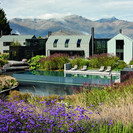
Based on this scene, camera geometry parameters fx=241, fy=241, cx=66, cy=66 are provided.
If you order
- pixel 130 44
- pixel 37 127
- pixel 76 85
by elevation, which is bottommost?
pixel 76 85

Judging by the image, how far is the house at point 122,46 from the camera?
137 feet

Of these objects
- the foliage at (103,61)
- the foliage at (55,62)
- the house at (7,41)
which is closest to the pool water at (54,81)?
the foliage at (55,62)

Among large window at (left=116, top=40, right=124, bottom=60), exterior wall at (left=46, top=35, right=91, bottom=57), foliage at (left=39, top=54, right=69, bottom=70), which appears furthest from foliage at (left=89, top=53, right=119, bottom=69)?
exterior wall at (left=46, top=35, right=91, bottom=57)

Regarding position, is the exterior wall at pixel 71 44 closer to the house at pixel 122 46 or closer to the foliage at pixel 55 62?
the house at pixel 122 46

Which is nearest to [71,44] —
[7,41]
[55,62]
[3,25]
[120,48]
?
[120,48]

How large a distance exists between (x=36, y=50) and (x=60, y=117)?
142ft

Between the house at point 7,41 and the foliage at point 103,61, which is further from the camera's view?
the house at point 7,41

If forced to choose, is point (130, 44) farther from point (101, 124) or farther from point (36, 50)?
point (101, 124)

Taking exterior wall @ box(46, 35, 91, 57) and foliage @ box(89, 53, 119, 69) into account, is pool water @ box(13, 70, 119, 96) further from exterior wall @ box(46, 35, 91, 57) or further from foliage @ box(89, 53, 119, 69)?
exterior wall @ box(46, 35, 91, 57)

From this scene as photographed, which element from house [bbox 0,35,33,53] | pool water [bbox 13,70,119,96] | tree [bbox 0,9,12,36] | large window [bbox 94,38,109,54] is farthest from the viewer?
tree [bbox 0,9,12,36]

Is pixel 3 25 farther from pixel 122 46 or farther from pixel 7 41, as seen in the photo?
pixel 122 46

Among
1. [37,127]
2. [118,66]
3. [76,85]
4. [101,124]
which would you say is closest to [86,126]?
[101,124]

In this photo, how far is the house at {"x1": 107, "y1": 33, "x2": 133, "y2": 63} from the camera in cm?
4175

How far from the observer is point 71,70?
3052cm
